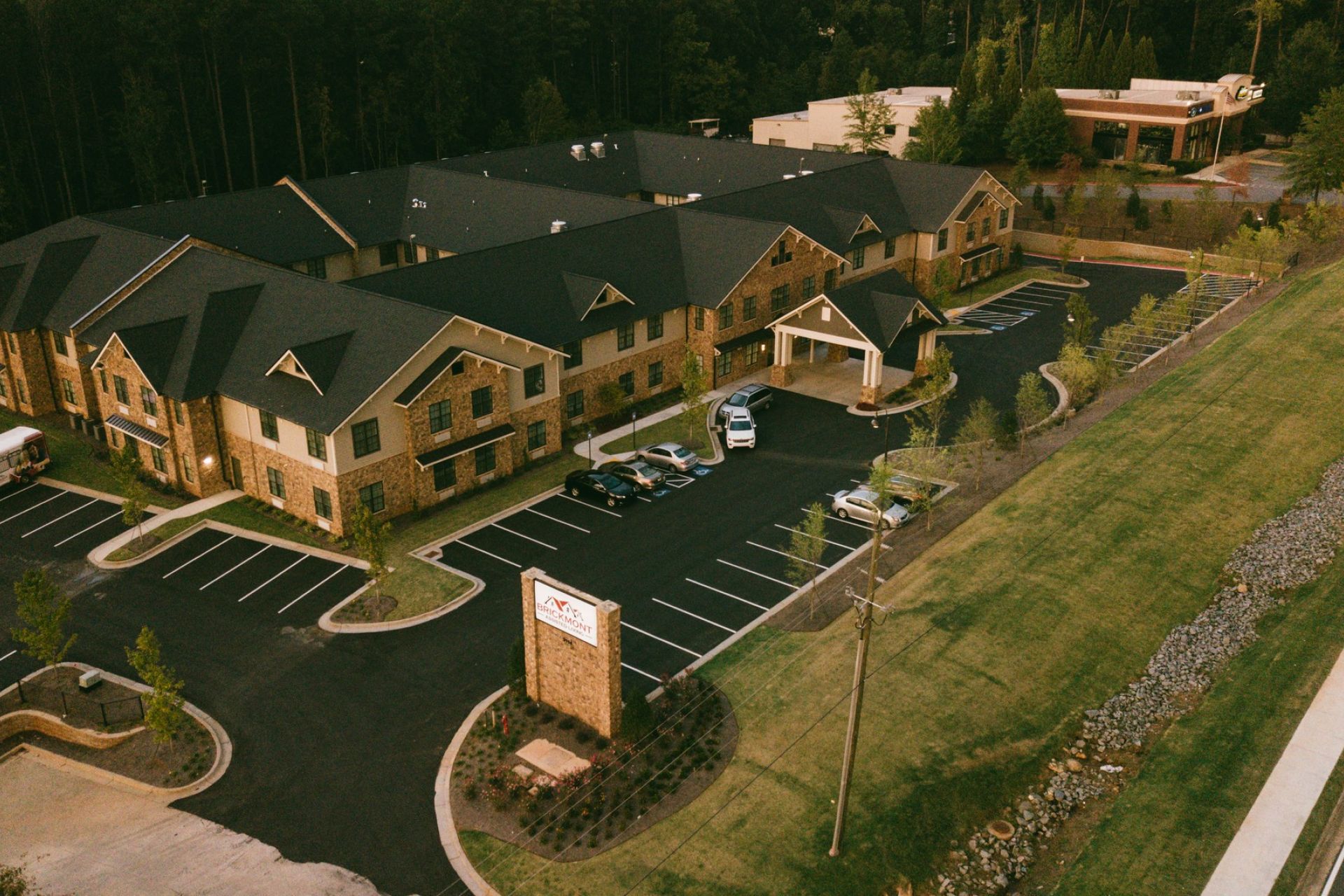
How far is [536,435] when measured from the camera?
5309 cm

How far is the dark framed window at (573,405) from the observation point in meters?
56.2

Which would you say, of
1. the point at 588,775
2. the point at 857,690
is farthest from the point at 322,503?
the point at 857,690

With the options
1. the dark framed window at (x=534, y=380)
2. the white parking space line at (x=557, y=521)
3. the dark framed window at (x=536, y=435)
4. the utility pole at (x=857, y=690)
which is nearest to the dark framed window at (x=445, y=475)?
the white parking space line at (x=557, y=521)

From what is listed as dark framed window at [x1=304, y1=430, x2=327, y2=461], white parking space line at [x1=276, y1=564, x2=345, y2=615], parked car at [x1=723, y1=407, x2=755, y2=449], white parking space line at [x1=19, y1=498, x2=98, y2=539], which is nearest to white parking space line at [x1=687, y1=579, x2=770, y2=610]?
parked car at [x1=723, y1=407, x2=755, y2=449]

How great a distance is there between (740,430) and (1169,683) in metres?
24.1

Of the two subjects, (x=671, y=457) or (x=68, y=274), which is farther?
(x=68, y=274)

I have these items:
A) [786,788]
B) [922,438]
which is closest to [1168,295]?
[922,438]

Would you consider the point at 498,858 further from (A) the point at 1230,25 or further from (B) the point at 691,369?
(A) the point at 1230,25

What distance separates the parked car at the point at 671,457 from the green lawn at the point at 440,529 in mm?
3216

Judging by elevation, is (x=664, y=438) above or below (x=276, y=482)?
below

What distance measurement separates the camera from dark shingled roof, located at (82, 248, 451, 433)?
45.2 m

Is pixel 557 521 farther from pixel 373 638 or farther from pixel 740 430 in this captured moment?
pixel 740 430

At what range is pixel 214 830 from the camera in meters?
30.2

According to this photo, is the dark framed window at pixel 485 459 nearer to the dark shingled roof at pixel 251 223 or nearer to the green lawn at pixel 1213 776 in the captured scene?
the dark shingled roof at pixel 251 223
